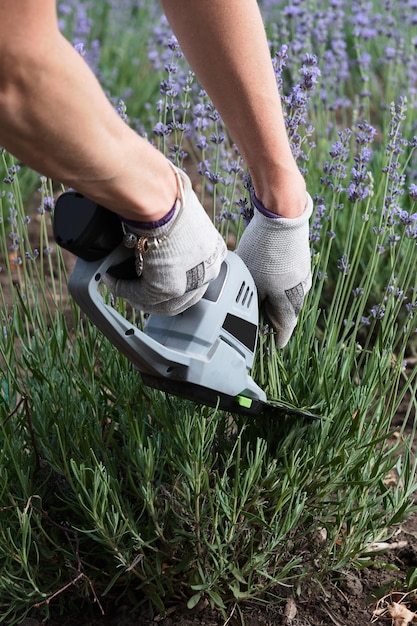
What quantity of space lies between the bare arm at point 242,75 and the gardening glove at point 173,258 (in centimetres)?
26

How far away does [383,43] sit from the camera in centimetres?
489

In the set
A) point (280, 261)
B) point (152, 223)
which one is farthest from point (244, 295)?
point (152, 223)

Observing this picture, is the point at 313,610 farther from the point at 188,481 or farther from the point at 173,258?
the point at 173,258

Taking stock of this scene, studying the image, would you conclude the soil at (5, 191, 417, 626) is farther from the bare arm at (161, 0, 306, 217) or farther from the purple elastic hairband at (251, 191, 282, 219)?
the bare arm at (161, 0, 306, 217)

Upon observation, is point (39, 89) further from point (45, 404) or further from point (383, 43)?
point (383, 43)

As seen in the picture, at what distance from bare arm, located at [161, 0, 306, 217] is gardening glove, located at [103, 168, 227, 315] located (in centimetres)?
26

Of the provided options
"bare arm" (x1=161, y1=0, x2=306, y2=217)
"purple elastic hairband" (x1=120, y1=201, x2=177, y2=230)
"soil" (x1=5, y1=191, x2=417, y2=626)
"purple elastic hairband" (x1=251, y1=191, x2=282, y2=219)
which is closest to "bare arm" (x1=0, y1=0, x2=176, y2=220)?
"purple elastic hairband" (x1=120, y1=201, x2=177, y2=230)

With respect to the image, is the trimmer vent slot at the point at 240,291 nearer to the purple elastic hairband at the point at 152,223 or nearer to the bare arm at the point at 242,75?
the bare arm at the point at 242,75

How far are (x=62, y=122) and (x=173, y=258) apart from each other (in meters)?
0.37

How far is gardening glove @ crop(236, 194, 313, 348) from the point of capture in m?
1.97

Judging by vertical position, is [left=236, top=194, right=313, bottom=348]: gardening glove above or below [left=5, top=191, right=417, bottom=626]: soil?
above

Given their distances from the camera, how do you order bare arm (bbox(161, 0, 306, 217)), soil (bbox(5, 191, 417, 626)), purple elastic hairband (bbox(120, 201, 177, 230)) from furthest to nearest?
1. soil (bbox(5, 191, 417, 626))
2. bare arm (bbox(161, 0, 306, 217))
3. purple elastic hairband (bbox(120, 201, 177, 230))

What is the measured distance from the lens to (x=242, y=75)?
180cm

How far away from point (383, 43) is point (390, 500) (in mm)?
3534
